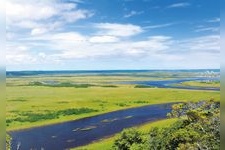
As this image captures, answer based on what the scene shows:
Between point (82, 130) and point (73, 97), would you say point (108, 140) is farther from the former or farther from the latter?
point (73, 97)

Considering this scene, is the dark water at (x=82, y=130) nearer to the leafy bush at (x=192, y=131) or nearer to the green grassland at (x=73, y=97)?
the green grassland at (x=73, y=97)

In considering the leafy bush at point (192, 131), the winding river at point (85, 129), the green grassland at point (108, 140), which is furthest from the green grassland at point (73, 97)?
the leafy bush at point (192, 131)

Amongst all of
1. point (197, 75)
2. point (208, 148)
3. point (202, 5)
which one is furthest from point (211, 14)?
point (208, 148)

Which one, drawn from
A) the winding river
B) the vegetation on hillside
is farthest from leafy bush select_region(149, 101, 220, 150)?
the winding river

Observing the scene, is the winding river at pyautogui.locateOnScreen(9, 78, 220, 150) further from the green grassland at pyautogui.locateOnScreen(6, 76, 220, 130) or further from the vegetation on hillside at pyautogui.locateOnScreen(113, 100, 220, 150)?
the vegetation on hillside at pyautogui.locateOnScreen(113, 100, 220, 150)

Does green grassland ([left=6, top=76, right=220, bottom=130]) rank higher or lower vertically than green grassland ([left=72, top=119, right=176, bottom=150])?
higher

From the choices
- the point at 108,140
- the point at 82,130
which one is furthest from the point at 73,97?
the point at 108,140
